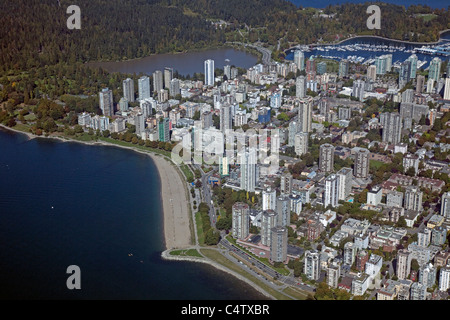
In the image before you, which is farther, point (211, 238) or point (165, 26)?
point (165, 26)

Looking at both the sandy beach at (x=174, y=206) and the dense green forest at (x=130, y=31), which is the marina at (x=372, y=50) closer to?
the dense green forest at (x=130, y=31)

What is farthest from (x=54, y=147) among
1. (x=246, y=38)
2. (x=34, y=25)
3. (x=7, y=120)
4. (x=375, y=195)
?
(x=246, y=38)

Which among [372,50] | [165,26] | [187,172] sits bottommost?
[187,172]

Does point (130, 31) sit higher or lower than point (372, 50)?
higher

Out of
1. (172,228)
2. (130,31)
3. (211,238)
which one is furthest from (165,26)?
(211,238)

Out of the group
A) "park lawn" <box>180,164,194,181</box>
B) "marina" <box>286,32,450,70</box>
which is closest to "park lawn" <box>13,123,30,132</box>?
"park lawn" <box>180,164,194,181</box>

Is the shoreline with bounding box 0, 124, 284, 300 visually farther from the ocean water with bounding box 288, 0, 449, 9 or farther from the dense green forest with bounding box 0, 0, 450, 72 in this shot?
the ocean water with bounding box 288, 0, 449, 9

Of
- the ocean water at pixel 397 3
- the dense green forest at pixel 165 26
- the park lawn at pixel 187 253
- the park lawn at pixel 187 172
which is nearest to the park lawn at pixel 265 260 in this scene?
the park lawn at pixel 187 253

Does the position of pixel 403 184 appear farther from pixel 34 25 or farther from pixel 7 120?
pixel 34 25

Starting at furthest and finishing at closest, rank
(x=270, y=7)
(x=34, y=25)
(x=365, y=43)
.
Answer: (x=270, y=7)
(x=365, y=43)
(x=34, y=25)

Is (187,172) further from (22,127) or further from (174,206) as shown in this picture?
(22,127)
